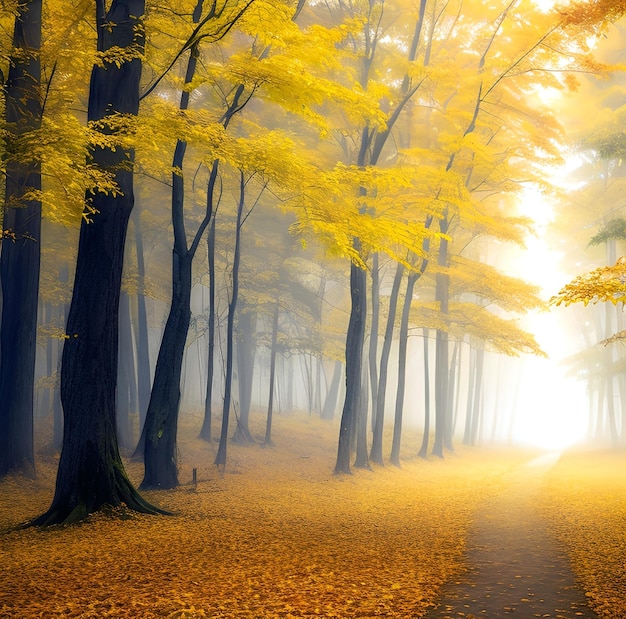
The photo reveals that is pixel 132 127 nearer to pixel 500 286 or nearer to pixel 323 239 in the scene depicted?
pixel 323 239

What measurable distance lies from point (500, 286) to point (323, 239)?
37.1 feet

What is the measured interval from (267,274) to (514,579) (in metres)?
17.7

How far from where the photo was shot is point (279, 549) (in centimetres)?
721

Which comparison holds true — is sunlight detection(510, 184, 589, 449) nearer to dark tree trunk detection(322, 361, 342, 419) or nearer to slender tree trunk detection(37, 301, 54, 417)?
dark tree trunk detection(322, 361, 342, 419)

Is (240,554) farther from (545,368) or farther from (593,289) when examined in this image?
(545,368)

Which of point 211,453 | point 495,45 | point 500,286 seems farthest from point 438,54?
point 211,453

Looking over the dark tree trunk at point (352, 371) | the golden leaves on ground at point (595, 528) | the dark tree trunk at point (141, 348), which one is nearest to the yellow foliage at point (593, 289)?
the golden leaves on ground at point (595, 528)

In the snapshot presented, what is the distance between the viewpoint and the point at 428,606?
513cm

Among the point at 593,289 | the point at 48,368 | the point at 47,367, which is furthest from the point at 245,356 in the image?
the point at 593,289

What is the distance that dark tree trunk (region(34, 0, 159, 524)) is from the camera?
8.85 metres

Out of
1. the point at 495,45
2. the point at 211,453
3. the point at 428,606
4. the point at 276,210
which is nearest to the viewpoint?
the point at 428,606

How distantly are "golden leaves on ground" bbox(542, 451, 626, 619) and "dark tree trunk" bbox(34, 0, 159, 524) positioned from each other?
6233 mm

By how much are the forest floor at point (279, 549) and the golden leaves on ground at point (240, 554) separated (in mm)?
19

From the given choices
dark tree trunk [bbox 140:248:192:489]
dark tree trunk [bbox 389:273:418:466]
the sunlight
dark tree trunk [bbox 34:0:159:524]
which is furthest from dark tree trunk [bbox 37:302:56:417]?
the sunlight
